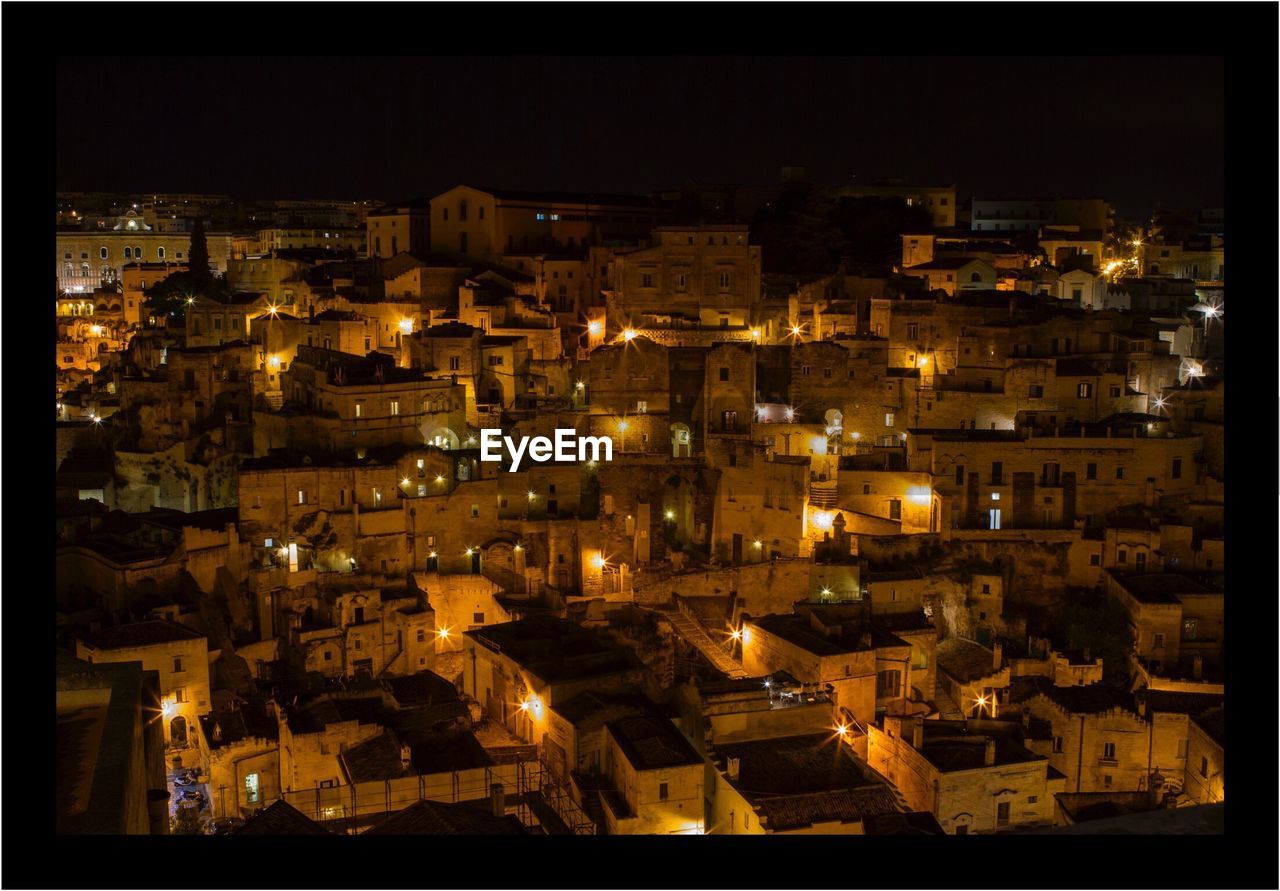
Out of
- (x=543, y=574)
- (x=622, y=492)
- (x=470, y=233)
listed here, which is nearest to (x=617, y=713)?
(x=543, y=574)

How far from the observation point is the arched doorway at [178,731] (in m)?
13.0

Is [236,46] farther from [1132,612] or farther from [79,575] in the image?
[1132,612]

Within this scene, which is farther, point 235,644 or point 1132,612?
point 1132,612

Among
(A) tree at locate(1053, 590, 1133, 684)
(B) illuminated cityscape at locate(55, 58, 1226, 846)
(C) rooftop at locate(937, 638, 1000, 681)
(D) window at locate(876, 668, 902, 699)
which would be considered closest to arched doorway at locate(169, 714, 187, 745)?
(B) illuminated cityscape at locate(55, 58, 1226, 846)

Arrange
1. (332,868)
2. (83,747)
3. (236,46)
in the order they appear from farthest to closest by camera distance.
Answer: (83,747) → (236,46) → (332,868)

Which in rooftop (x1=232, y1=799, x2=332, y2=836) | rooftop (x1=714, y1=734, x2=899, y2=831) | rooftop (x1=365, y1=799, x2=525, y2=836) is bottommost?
rooftop (x1=714, y1=734, x2=899, y2=831)

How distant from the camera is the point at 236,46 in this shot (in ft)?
17.0

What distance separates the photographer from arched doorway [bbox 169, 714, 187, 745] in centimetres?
1303

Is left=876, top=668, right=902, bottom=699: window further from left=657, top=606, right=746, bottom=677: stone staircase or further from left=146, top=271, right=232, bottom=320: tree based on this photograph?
left=146, top=271, right=232, bottom=320: tree

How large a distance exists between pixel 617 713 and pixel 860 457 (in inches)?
298

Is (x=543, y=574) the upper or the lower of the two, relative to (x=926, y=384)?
lower

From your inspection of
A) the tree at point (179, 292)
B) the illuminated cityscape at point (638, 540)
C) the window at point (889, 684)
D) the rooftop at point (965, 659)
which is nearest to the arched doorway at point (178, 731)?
the illuminated cityscape at point (638, 540)

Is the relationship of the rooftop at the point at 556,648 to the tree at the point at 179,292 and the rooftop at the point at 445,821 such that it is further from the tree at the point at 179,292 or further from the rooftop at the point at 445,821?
the tree at the point at 179,292
